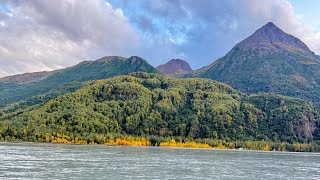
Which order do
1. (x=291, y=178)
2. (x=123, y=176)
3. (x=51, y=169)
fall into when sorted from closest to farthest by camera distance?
(x=123, y=176) → (x=51, y=169) → (x=291, y=178)

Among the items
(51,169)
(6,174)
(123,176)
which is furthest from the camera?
(51,169)

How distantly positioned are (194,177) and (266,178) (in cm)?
1631

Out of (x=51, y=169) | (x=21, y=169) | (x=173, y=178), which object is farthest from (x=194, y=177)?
(x=21, y=169)

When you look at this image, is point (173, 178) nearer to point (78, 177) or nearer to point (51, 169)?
point (78, 177)

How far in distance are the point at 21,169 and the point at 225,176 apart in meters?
39.9

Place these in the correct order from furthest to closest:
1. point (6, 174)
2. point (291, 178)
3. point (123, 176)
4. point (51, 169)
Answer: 1. point (291, 178)
2. point (51, 169)
3. point (123, 176)
4. point (6, 174)

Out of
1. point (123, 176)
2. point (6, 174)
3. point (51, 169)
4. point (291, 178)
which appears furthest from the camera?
point (291, 178)

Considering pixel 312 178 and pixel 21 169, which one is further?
pixel 312 178

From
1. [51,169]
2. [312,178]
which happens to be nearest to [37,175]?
[51,169]

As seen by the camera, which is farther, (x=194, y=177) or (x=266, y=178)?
(x=266, y=178)

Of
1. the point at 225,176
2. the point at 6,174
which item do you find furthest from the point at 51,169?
the point at 225,176

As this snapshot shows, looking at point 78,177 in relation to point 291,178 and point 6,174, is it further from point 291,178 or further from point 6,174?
point 291,178

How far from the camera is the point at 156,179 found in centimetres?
7525

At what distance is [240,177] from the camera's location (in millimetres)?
86688
